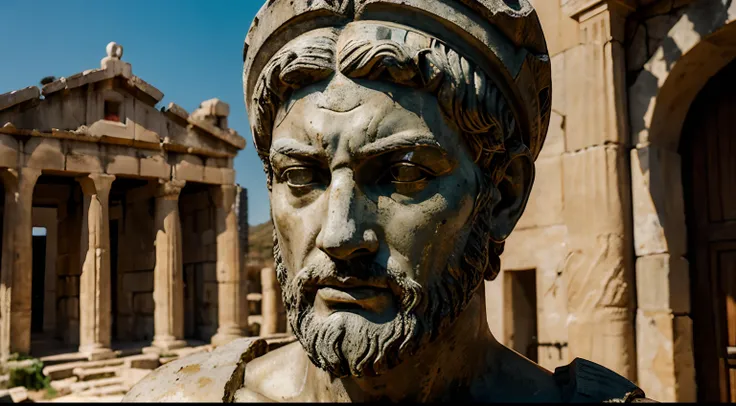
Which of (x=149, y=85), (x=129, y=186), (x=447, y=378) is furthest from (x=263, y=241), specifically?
(x=447, y=378)

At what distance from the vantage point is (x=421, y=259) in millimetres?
1457

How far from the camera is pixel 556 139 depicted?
509cm

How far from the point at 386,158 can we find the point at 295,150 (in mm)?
218

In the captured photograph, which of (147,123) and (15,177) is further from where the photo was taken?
(147,123)

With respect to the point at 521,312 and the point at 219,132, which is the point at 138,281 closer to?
the point at 219,132

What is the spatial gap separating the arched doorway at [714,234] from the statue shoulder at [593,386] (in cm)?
349

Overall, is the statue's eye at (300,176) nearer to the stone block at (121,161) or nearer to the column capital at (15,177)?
the column capital at (15,177)

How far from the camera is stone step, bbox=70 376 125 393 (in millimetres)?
12605

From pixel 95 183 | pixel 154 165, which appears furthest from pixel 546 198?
pixel 154 165

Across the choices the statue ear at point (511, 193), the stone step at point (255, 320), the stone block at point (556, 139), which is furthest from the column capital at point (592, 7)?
the stone step at point (255, 320)

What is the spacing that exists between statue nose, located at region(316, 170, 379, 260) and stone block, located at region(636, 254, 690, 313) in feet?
12.3

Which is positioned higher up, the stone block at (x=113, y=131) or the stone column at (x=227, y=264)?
the stone block at (x=113, y=131)

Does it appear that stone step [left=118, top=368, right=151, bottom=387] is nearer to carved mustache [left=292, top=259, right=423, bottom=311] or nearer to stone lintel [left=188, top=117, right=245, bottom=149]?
stone lintel [left=188, top=117, right=245, bottom=149]

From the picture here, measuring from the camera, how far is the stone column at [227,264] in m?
17.8
